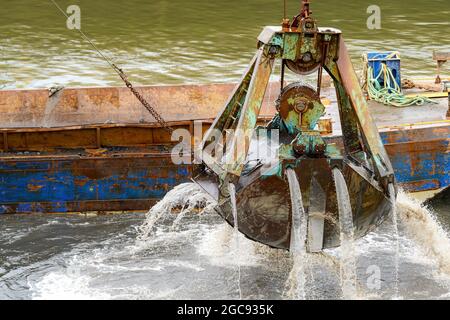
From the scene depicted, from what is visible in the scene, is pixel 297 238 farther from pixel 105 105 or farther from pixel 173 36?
pixel 173 36

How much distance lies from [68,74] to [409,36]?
10.4m

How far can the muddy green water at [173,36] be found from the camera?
65.4ft

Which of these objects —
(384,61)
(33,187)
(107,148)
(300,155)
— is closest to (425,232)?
(300,155)

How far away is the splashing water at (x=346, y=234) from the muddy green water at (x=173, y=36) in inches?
424

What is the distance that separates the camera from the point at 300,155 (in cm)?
809

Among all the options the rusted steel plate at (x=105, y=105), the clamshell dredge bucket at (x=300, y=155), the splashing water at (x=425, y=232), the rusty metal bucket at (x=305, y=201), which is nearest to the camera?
the clamshell dredge bucket at (x=300, y=155)

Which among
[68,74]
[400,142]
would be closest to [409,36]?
[68,74]

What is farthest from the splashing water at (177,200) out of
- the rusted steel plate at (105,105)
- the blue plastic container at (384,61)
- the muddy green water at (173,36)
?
the muddy green water at (173,36)

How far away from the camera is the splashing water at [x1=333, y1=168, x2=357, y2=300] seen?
7965mm

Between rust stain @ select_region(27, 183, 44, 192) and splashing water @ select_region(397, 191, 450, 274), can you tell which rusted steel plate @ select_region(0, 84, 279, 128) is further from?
splashing water @ select_region(397, 191, 450, 274)

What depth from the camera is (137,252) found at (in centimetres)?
1048

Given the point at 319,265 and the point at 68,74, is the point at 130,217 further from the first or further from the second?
the point at 68,74

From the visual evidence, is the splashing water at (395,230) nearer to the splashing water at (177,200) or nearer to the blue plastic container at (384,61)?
the splashing water at (177,200)

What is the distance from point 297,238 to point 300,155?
2.94ft
